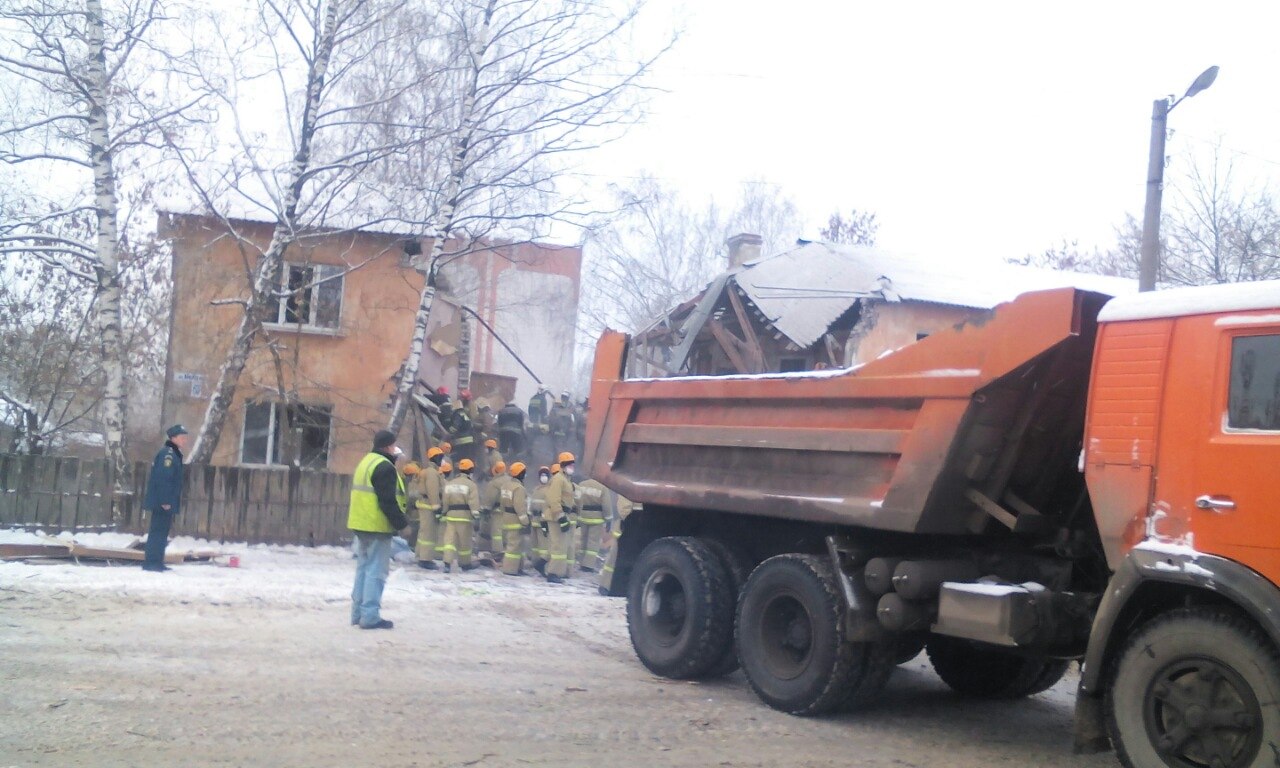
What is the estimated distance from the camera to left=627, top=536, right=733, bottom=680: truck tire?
8492 millimetres

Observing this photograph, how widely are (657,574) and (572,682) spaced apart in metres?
1.26

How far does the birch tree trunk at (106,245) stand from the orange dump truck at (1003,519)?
8.89m

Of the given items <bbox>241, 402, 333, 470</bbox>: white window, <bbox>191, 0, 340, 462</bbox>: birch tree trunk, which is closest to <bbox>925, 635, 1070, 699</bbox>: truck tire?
<bbox>191, 0, 340, 462</bbox>: birch tree trunk

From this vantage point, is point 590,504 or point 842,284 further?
point 842,284

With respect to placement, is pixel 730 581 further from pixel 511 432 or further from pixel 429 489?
pixel 511 432

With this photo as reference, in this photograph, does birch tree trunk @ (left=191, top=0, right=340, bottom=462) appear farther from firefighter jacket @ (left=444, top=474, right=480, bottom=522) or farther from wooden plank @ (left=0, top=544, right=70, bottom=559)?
firefighter jacket @ (left=444, top=474, right=480, bottom=522)

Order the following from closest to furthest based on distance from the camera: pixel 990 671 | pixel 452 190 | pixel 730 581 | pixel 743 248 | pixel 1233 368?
pixel 1233 368, pixel 990 671, pixel 730 581, pixel 452 190, pixel 743 248

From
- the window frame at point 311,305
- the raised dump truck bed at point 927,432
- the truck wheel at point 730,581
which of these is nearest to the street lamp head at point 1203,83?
the raised dump truck bed at point 927,432

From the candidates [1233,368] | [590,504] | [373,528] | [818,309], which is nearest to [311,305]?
[590,504]

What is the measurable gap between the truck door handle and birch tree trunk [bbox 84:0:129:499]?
13.7 metres

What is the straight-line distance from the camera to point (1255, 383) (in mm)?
5254

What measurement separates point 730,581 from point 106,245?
35.8ft

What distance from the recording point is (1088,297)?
6250mm

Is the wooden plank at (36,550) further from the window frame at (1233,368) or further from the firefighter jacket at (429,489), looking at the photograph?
the window frame at (1233,368)
